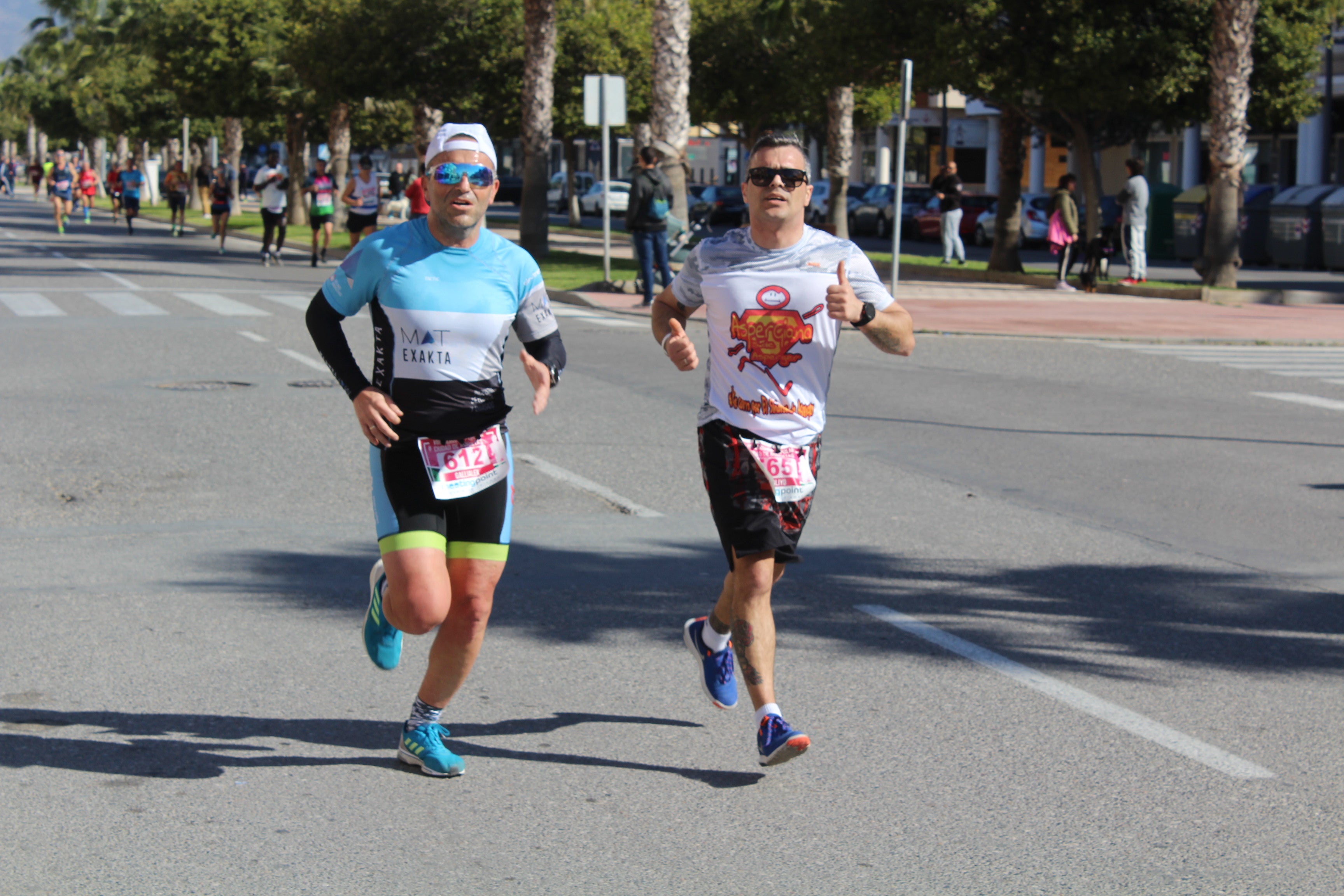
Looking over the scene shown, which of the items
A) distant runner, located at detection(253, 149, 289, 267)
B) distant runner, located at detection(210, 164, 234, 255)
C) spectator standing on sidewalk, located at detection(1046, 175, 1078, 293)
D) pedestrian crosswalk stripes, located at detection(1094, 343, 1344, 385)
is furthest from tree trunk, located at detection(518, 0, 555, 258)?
pedestrian crosswalk stripes, located at detection(1094, 343, 1344, 385)

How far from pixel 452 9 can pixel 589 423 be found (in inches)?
976

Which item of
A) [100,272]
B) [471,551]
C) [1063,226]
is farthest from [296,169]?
[471,551]

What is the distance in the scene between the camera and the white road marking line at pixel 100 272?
2330cm

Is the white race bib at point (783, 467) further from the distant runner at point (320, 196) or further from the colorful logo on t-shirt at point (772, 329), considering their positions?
the distant runner at point (320, 196)

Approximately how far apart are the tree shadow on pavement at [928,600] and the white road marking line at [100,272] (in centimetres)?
1715

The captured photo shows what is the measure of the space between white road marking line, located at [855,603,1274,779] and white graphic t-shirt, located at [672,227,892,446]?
4.53 ft

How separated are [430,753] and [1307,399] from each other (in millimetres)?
10603

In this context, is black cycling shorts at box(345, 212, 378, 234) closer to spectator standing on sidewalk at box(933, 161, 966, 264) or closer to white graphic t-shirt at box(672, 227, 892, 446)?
spectator standing on sidewalk at box(933, 161, 966, 264)

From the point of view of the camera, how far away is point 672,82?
2388 centimetres

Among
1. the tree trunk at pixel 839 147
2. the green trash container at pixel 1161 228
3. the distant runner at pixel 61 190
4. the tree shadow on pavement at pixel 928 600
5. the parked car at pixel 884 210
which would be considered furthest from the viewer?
the parked car at pixel 884 210

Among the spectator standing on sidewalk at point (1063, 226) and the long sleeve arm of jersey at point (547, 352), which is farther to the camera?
the spectator standing on sidewalk at point (1063, 226)

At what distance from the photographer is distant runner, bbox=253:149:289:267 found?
26.8 m

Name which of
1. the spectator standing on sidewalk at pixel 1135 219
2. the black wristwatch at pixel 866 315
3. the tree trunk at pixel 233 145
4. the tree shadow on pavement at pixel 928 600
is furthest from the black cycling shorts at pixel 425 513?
the tree trunk at pixel 233 145

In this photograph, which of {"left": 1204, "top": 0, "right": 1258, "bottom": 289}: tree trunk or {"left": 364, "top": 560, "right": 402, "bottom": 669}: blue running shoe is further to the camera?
{"left": 1204, "top": 0, "right": 1258, "bottom": 289}: tree trunk
